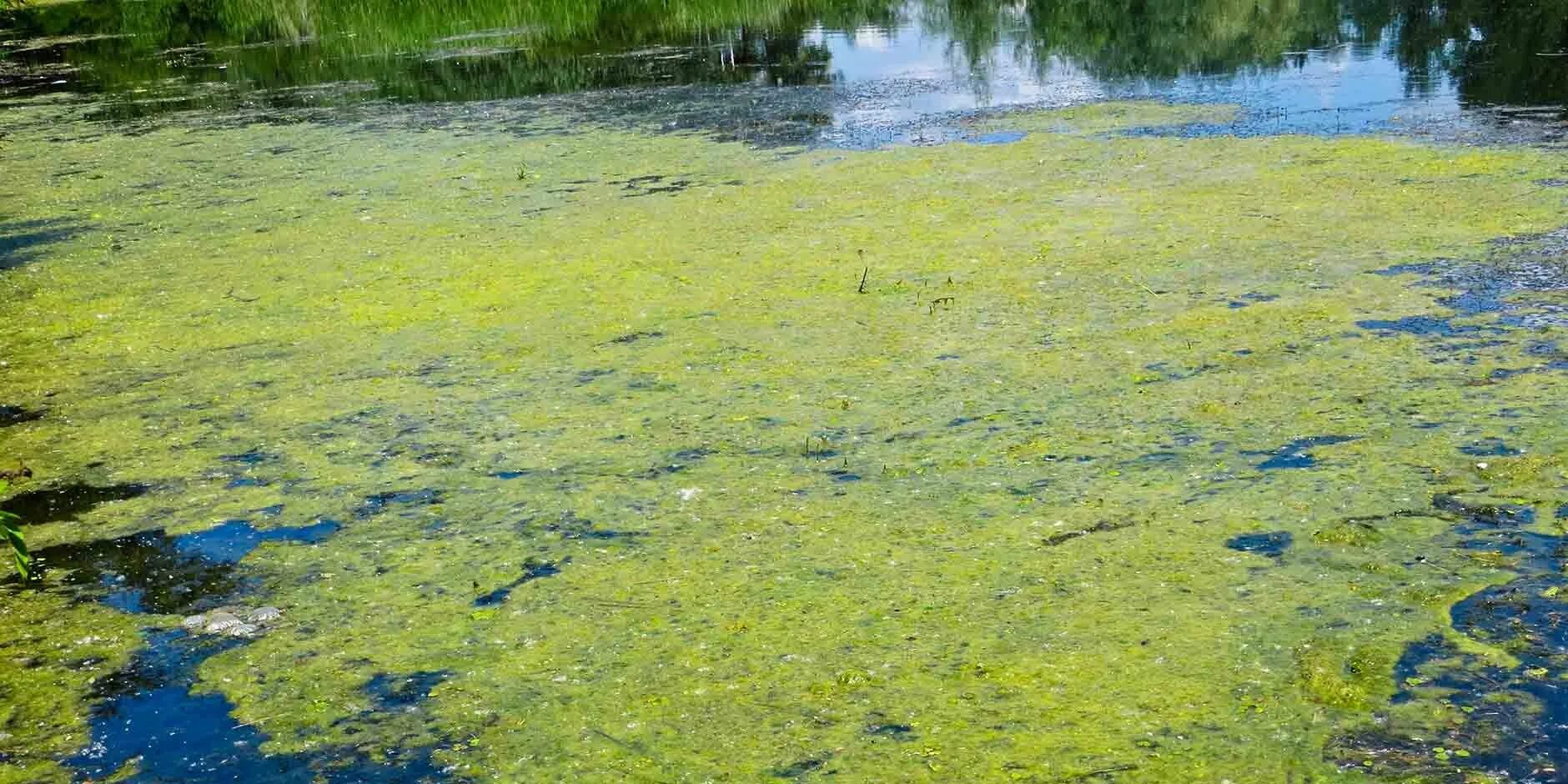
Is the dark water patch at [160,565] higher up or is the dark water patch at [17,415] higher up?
A: the dark water patch at [17,415]

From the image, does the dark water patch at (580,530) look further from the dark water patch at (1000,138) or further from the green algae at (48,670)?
the dark water patch at (1000,138)

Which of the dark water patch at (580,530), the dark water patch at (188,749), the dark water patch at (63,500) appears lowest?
the dark water patch at (188,749)

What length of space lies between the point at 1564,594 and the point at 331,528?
2.23 meters

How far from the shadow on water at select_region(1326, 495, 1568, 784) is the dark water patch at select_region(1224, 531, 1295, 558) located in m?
0.29

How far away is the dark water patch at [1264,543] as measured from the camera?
255 centimetres

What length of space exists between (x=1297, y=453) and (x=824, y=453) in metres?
0.96

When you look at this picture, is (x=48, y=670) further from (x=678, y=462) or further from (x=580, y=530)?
(x=678, y=462)

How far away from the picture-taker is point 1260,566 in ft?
8.19

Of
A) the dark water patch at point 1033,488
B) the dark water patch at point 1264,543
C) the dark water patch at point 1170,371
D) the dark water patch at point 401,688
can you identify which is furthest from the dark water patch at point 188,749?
the dark water patch at point 1170,371

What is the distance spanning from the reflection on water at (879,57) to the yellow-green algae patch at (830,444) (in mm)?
1418

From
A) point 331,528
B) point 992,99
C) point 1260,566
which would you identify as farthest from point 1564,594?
point 992,99

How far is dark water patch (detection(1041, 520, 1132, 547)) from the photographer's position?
2.65 metres

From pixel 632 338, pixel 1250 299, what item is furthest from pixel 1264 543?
pixel 632 338

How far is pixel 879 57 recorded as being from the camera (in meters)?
9.38
